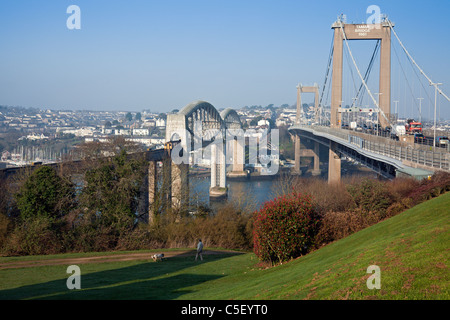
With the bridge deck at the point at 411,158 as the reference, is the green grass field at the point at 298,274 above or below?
below

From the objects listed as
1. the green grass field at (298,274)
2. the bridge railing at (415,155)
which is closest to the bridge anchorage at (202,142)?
the bridge railing at (415,155)

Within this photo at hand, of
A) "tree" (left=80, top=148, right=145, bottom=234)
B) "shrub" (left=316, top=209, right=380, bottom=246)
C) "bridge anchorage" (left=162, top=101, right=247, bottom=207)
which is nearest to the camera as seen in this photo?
"shrub" (left=316, top=209, right=380, bottom=246)

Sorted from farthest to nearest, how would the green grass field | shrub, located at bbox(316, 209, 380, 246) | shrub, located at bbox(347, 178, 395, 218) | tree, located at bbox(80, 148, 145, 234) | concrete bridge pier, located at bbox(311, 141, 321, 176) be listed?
concrete bridge pier, located at bbox(311, 141, 321, 176) < tree, located at bbox(80, 148, 145, 234) < shrub, located at bbox(347, 178, 395, 218) < shrub, located at bbox(316, 209, 380, 246) < the green grass field

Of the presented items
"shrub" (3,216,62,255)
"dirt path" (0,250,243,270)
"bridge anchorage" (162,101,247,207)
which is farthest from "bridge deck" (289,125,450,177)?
"shrub" (3,216,62,255)

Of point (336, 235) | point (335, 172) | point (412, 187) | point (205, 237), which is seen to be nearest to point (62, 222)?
point (205, 237)

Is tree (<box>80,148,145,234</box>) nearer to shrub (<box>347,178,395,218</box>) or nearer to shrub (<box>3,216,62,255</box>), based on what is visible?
shrub (<box>3,216,62,255</box>)

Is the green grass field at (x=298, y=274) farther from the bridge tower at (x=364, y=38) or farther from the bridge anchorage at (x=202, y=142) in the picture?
the bridge tower at (x=364, y=38)
